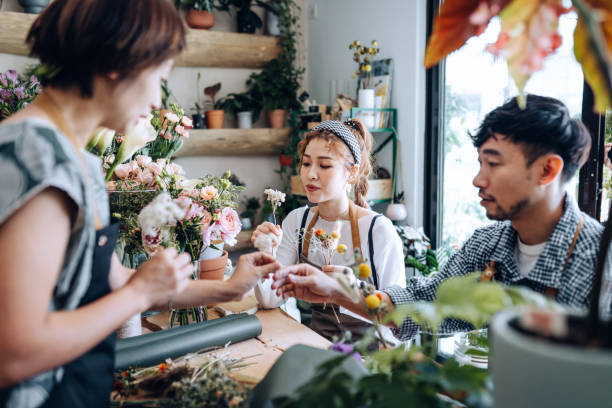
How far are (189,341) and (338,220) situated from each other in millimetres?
1011

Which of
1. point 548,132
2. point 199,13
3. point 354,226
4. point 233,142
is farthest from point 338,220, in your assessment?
point 199,13

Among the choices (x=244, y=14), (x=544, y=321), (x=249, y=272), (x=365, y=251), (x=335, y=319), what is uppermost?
(x=244, y=14)

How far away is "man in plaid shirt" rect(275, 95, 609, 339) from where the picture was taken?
1.07 metres

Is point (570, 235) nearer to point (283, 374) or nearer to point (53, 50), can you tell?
point (283, 374)

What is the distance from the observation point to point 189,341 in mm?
1172

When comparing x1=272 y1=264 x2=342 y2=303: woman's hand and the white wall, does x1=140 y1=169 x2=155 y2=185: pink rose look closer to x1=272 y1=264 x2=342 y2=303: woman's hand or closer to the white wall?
x1=272 y1=264 x2=342 y2=303: woman's hand

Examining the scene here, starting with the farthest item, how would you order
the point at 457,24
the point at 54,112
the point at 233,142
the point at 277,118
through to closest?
the point at 277,118, the point at 233,142, the point at 54,112, the point at 457,24

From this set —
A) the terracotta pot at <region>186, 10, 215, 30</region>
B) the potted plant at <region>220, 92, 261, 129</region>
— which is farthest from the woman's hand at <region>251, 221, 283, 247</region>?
the terracotta pot at <region>186, 10, 215, 30</region>

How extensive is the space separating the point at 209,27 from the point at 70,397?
3879 mm

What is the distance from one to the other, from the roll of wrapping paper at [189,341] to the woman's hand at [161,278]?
39 cm

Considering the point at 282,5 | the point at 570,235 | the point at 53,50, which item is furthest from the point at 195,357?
the point at 282,5

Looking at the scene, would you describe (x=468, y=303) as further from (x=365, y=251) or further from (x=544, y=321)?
(x=365, y=251)

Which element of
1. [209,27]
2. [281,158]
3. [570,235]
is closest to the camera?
[570,235]

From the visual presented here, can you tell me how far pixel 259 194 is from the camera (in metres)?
4.71
